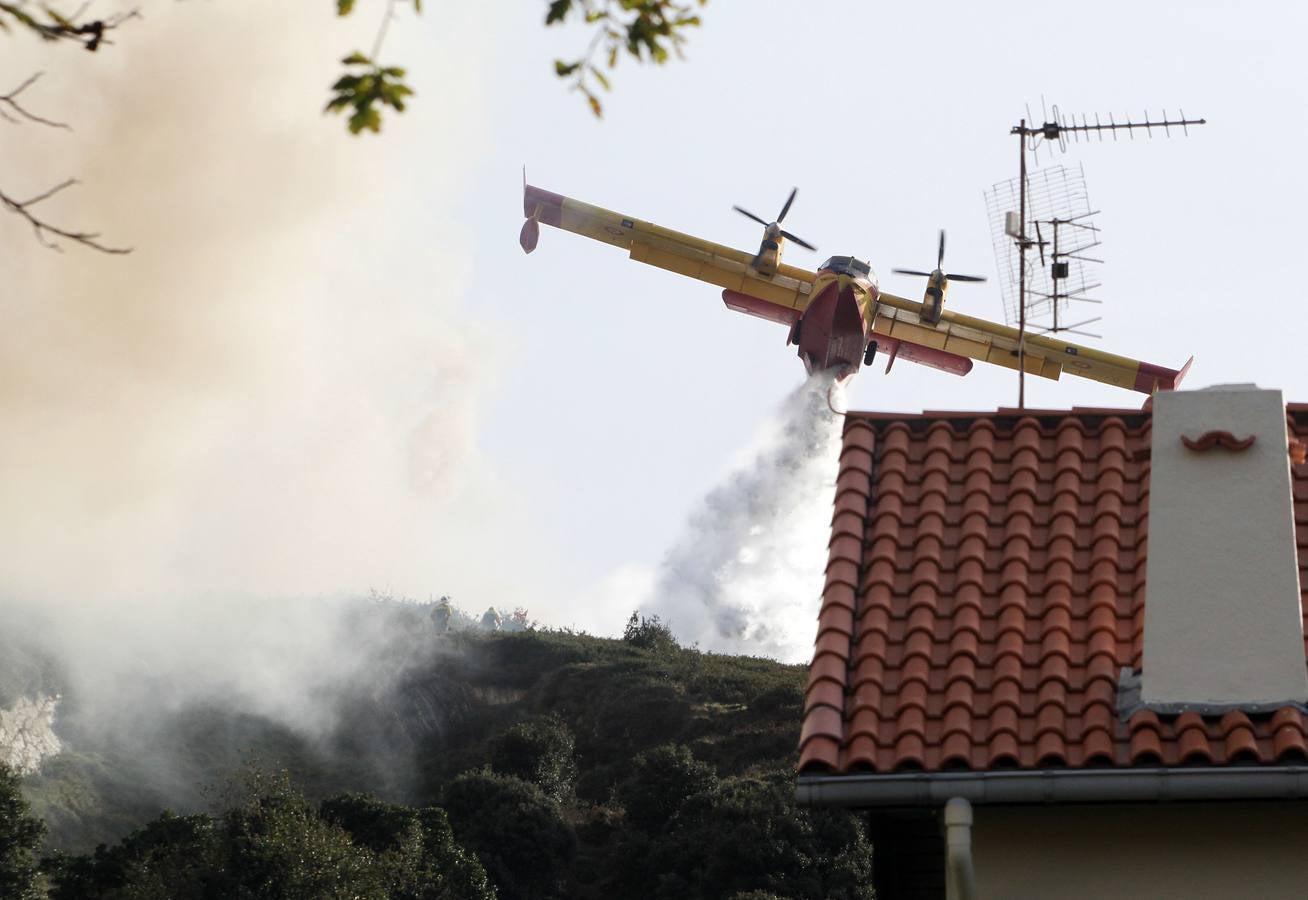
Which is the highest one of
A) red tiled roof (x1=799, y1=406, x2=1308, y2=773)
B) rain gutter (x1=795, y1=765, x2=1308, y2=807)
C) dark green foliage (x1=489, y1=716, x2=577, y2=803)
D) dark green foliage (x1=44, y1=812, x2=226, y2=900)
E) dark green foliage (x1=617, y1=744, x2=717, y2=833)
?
dark green foliage (x1=489, y1=716, x2=577, y2=803)

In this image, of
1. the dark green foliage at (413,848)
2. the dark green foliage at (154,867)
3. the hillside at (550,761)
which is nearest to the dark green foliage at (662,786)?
the hillside at (550,761)

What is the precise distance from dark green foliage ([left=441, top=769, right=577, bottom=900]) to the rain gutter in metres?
39.4

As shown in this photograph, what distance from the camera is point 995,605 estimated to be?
8.73 metres

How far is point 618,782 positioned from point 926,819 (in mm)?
48364

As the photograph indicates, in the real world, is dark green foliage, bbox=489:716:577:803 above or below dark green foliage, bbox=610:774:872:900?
above

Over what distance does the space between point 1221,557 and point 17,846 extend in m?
38.1

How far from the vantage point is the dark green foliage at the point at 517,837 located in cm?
4662

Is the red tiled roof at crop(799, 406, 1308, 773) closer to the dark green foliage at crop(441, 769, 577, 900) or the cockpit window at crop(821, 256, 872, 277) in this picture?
the dark green foliage at crop(441, 769, 577, 900)

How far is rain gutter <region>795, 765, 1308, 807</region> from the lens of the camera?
7.59 metres

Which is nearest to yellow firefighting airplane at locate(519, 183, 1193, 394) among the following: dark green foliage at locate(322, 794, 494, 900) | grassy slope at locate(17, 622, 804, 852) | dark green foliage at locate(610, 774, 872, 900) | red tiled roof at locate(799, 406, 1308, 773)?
grassy slope at locate(17, 622, 804, 852)

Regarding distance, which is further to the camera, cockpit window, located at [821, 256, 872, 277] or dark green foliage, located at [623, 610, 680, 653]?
dark green foliage, located at [623, 610, 680, 653]

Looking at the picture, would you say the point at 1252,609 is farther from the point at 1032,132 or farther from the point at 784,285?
the point at 784,285

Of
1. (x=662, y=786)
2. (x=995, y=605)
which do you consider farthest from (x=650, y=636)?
(x=995, y=605)

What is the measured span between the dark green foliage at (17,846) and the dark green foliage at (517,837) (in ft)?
32.8
